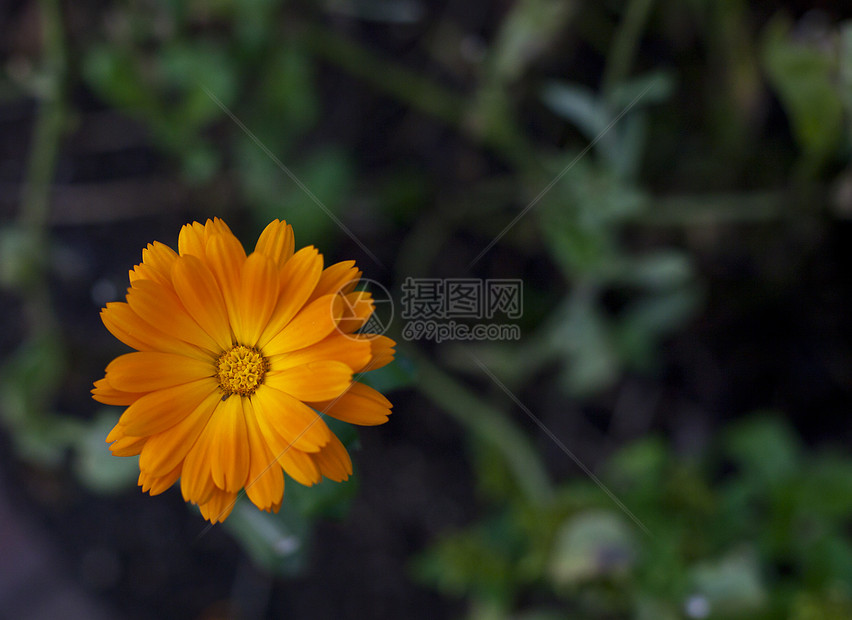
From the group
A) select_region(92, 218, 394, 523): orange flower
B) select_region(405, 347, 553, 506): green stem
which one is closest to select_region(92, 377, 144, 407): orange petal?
select_region(92, 218, 394, 523): orange flower

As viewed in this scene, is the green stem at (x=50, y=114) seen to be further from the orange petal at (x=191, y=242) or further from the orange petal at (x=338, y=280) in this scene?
the orange petal at (x=338, y=280)

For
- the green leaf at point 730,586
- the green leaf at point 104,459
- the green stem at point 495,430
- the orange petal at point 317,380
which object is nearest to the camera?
the orange petal at point 317,380

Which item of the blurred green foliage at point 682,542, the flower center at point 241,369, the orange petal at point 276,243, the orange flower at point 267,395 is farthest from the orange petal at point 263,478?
the blurred green foliage at point 682,542

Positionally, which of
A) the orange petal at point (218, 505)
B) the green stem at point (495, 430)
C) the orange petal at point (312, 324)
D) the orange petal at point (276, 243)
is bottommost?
the orange petal at point (218, 505)

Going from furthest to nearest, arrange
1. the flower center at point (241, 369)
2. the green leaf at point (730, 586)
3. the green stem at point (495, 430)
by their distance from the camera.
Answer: the green stem at point (495, 430)
the green leaf at point (730, 586)
the flower center at point (241, 369)

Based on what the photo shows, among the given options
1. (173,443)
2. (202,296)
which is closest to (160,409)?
(173,443)

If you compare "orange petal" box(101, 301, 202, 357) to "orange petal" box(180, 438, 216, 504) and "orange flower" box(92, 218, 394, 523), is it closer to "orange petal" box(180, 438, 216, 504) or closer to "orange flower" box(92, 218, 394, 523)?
"orange flower" box(92, 218, 394, 523)
